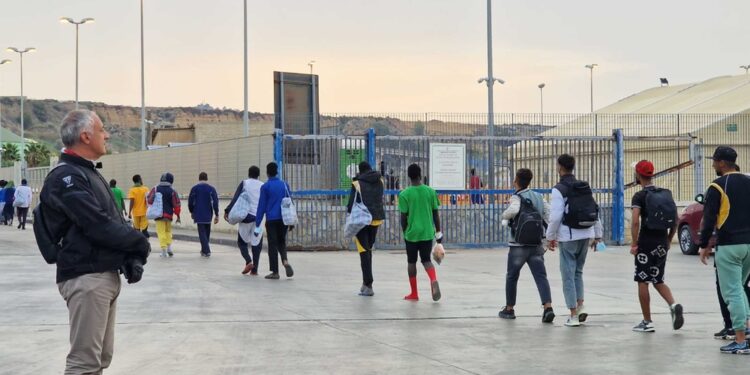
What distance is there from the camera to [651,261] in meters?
10.7

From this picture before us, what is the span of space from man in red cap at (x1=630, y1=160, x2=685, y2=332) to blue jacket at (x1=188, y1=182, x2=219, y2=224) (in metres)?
12.5

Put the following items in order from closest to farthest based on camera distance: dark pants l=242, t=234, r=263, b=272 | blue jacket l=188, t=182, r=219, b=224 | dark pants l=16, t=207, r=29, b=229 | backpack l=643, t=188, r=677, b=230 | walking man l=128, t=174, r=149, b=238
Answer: backpack l=643, t=188, r=677, b=230 → dark pants l=242, t=234, r=263, b=272 → blue jacket l=188, t=182, r=219, b=224 → walking man l=128, t=174, r=149, b=238 → dark pants l=16, t=207, r=29, b=229

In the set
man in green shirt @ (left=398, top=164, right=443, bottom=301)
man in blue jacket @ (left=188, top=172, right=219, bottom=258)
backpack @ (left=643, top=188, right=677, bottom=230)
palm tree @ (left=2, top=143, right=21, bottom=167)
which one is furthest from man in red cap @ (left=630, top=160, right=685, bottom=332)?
palm tree @ (left=2, top=143, right=21, bottom=167)

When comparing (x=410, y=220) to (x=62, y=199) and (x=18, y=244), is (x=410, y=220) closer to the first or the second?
(x=62, y=199)

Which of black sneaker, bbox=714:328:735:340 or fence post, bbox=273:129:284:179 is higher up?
fence post, bbox=273:129:284:179

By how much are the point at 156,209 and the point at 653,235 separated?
13151mm

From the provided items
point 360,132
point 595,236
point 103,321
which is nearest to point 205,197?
point 360,132

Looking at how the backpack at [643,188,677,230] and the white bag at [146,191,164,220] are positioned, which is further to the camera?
the white bag at [146,191,164,220]

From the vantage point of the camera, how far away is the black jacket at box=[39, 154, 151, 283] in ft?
19.4

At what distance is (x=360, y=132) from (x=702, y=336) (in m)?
15.1

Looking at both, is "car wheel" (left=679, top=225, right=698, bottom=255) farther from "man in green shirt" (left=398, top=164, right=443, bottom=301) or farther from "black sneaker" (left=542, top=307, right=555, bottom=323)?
"black sneaker" (left=542, top=307, right=555, bottom=323)

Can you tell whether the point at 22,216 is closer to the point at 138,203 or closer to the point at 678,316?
the point at 138,203

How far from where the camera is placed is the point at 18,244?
27.0 m

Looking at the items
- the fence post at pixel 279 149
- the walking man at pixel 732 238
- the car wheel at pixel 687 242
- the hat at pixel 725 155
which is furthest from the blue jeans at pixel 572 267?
the fence post at pixel 279 149
